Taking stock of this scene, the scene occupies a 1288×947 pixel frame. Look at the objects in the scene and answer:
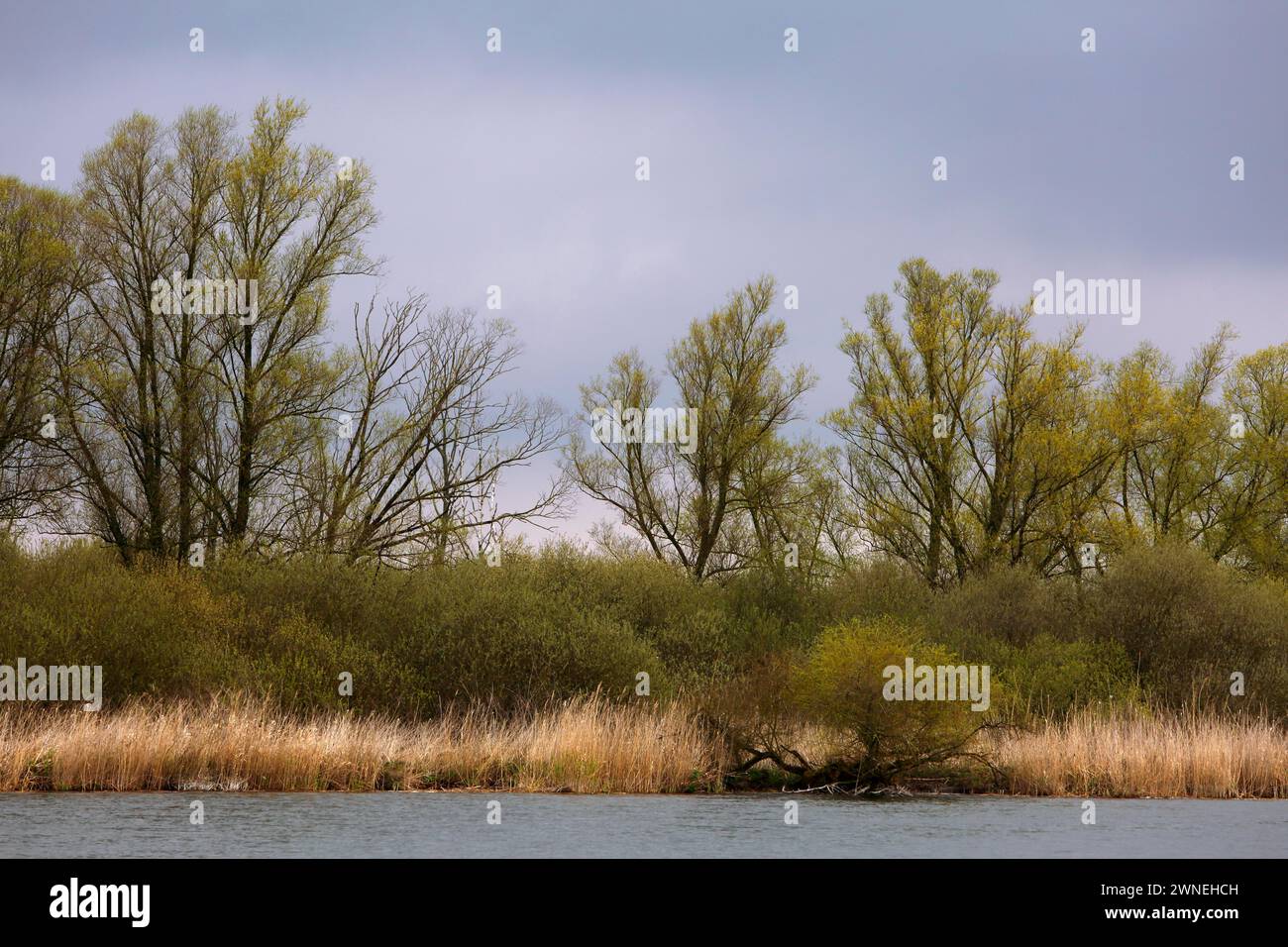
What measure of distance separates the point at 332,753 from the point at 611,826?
6270 millimetres

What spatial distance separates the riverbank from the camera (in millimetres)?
25219

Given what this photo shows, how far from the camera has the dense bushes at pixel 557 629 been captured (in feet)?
100

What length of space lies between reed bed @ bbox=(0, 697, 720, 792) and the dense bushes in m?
1.84

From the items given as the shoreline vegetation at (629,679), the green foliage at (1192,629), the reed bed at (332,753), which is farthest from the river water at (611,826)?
the green foliage at (1192,629)

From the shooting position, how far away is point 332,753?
25844mm

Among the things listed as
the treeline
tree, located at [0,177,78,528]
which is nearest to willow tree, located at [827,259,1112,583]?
the treeline

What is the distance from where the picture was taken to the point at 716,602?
4041 centimetres

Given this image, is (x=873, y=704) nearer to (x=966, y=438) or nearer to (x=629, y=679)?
(x=629, y=679)

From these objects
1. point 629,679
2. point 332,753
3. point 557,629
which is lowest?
point 332,753

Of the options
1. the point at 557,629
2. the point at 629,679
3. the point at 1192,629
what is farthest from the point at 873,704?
the point at 1192,629

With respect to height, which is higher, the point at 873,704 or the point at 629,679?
the point at 873,704

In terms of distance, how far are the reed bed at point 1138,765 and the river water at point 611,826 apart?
2.68 feet

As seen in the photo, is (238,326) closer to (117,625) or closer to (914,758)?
(117,625)

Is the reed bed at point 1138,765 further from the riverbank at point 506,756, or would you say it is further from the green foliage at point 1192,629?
the green foliage at point 1192,629
